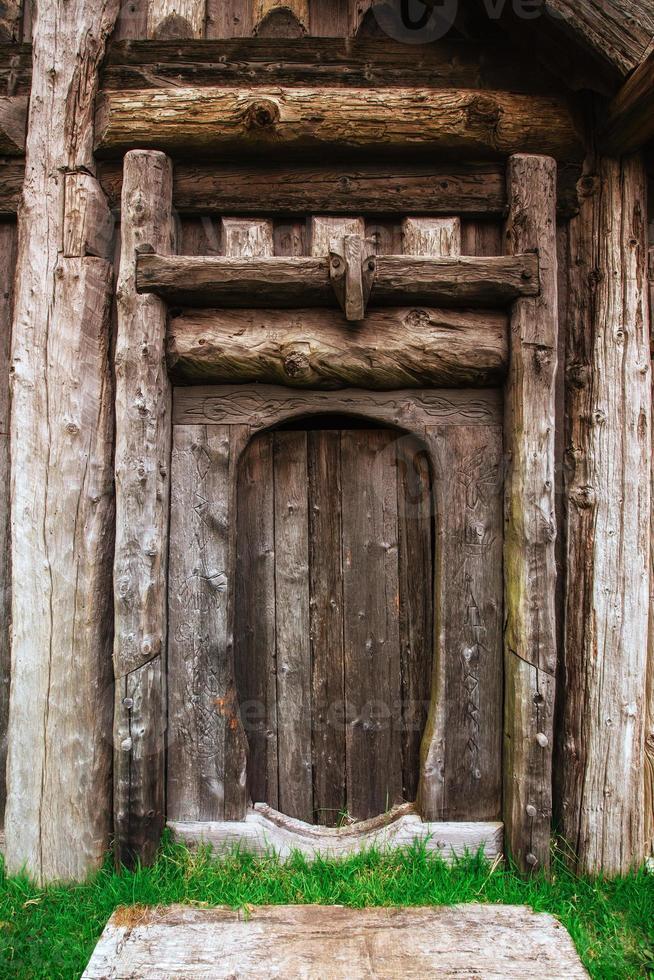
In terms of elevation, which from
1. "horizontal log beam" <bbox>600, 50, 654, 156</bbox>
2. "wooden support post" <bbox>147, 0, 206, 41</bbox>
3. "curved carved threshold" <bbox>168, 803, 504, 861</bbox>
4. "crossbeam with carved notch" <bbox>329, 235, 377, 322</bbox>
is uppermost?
"wooden support post" <bbox>147, 0, 206, 41</bbox>

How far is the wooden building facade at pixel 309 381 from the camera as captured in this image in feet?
7.69

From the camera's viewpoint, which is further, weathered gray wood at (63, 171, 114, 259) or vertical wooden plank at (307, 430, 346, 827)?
vertical wooden plank at (307, 430, 346, 827)

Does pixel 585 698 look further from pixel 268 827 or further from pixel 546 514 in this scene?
pixel 268 827

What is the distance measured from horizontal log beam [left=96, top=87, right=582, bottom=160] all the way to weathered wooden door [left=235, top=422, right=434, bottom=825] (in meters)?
1.14

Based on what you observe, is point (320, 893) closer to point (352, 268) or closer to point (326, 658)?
point (326, 658)

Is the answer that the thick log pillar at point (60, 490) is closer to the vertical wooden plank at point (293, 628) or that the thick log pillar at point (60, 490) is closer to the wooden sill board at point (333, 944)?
the wooden sill board at point (333, 944)

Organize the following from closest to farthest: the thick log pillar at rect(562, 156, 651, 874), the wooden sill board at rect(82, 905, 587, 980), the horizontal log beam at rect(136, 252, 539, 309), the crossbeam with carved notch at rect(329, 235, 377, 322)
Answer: the wooden sill board at rect(82, 905, 587, 980) → the crossbeam with carved notch at rect(329, 235, 377, 322) → the horizontal log beam at rect(136, 252, 539, 309) → the thick log pillar at rect(562, 156, 651, 874)

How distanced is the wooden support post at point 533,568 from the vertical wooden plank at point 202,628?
108 cm

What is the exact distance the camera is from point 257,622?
2580mm

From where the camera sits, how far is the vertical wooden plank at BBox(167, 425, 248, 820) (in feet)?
7.98

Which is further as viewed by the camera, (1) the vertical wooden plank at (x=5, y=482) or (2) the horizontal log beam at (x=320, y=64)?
(1) the vertical wooden plank at (x=5, y=482)

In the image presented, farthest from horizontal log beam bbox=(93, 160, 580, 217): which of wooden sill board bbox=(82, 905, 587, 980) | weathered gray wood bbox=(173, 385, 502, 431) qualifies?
wooden sill board bbox=(82, 905, 587, 980)

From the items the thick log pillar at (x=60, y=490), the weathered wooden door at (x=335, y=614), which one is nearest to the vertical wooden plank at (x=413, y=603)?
the weathered wooden door at (x=335, y=614)

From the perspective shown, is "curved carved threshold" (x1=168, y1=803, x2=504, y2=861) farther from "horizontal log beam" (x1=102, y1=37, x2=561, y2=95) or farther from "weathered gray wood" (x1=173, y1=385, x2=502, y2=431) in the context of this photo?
"horizontal log beam" (x1=102, y1=37, x2=561, y2=95)
